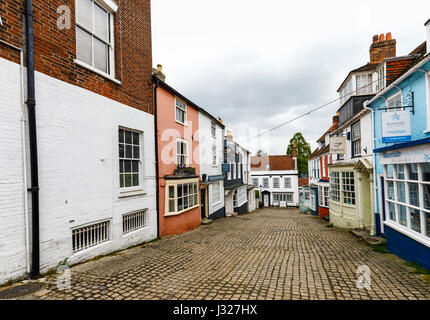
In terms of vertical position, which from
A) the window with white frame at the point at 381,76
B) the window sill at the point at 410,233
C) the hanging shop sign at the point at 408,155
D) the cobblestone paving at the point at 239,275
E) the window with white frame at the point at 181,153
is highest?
the window with white frame at the point at 381,76

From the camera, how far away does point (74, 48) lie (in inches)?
239

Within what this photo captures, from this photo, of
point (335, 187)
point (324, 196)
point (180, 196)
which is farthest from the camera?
point (324, 196)

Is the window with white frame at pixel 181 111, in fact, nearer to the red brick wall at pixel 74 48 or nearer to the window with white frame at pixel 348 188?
the red brick wall at pixel 74 48

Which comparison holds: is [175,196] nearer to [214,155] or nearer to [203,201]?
[203,201]

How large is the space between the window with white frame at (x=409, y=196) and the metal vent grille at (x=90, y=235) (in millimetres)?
9049

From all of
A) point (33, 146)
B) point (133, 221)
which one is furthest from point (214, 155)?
point (33, 146)

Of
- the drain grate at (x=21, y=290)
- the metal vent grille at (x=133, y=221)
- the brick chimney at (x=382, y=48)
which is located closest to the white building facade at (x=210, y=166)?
the metal vent grille at (x=133, y=221)

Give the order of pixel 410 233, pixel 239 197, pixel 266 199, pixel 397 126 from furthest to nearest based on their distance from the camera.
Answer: pixel 266 199 → pixel 239 197 → pixel 397 126 → pixel 410 233

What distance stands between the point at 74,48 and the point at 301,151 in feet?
170

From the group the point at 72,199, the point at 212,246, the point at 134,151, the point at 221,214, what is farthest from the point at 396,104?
the point at 221,214

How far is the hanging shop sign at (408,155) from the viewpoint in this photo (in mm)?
5379

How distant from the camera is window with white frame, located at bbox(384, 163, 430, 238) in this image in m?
5.74

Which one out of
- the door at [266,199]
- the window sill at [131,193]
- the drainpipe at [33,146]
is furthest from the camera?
the door at [266,199]

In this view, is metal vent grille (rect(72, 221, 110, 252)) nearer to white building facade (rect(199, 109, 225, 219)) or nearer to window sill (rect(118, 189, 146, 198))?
window sill (rect(118, 189, 146, 198))
